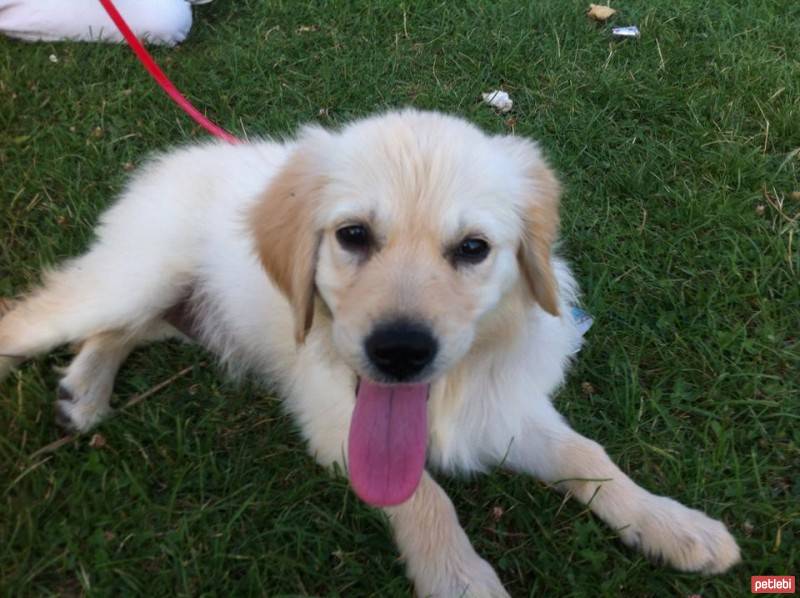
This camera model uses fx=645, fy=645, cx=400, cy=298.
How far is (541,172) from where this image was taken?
2166mm

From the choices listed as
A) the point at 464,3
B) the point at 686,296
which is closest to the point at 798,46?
the point at 464,3

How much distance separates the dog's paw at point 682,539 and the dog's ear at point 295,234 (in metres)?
1.22

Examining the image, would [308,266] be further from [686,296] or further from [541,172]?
[686,296]

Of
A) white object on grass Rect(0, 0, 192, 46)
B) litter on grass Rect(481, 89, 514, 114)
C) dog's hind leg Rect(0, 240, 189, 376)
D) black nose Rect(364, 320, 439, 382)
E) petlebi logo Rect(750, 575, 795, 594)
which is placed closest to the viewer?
black nose Rect(364, 320, 439, 382)

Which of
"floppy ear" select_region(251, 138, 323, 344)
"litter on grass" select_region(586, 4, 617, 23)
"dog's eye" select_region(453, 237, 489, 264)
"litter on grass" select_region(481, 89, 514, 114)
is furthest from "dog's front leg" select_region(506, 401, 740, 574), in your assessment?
"litter on grass" select_region(586, 4, 617, 23)

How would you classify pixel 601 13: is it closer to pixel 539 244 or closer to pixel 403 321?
pixel 539 244

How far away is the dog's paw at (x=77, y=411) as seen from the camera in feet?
7.57

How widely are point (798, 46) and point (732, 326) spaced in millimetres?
2661

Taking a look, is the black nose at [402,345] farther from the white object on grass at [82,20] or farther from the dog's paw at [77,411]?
the white object on grass at [82,20]

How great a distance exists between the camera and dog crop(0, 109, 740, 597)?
5.88ft

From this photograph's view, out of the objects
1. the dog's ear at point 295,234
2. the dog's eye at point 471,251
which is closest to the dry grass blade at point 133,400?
the dog's ear at point 295,234

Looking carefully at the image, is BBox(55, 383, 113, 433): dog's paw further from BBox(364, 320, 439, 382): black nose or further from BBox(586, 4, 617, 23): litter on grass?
BBox(586, 4, 617, 23): litter on grass

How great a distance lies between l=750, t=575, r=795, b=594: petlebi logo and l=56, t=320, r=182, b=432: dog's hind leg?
225 centimetres

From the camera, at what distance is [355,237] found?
6.19 feet
